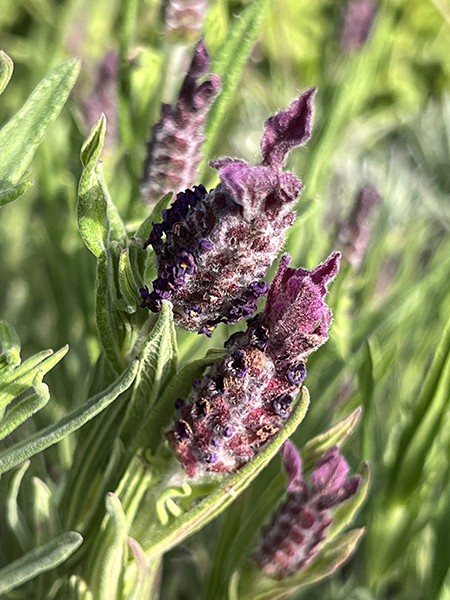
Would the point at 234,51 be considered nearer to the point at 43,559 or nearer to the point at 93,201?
the point at 93,201

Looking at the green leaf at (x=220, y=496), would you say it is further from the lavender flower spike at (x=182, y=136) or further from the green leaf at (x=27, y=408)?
the lavender flower spike at (x=182, y=136)

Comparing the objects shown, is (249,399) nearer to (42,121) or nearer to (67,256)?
(42,121)

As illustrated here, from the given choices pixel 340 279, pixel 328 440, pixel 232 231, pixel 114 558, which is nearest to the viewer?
pixel 232 231

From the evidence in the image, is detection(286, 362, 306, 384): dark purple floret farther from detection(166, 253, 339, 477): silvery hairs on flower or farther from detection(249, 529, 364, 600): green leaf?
detection(249, 529, 364, 600): green leaf

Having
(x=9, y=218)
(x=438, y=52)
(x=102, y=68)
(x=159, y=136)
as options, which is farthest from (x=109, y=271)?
(x=438, y=52)

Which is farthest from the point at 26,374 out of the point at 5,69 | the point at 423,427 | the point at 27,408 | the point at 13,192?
the point at 423,427
